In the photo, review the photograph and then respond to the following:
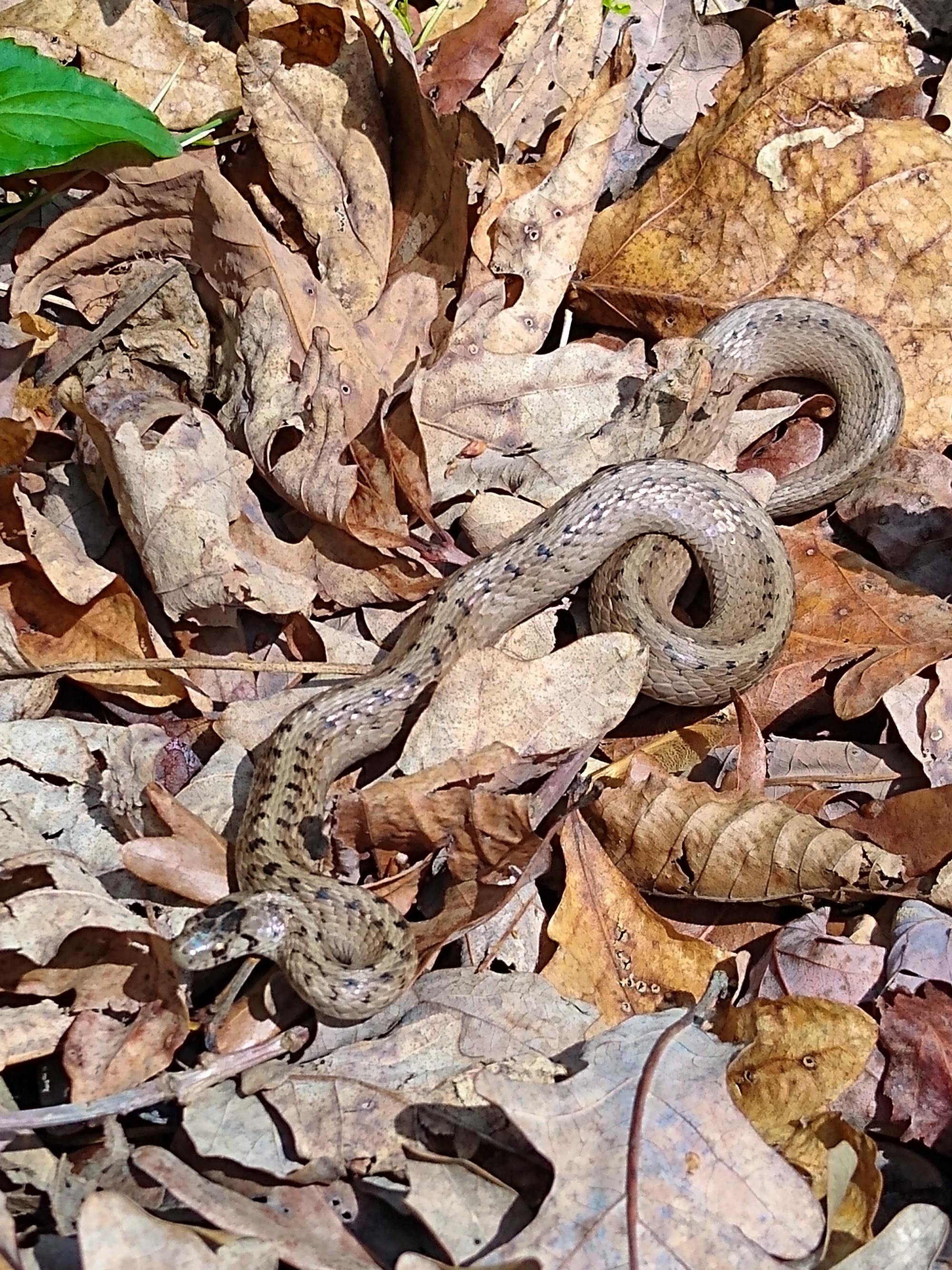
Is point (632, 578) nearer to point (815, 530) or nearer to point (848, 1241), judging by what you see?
point (815, 530)

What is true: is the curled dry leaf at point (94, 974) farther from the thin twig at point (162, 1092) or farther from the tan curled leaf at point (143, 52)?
the tan curled leaf at point (143, 52)

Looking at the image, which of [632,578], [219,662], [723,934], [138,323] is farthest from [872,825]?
[138,323]

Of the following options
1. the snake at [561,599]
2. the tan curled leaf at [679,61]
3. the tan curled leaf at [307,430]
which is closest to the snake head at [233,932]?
the snake at [561,599]

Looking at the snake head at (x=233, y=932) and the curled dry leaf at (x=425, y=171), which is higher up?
the curled dry leaf at (x=425, y=171)

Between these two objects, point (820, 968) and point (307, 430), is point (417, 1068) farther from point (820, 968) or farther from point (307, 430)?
point (307, 430)

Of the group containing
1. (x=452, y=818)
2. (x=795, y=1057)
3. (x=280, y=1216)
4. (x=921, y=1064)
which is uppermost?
(x=452, y=818)

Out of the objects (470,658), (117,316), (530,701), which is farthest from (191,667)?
(117,316)
